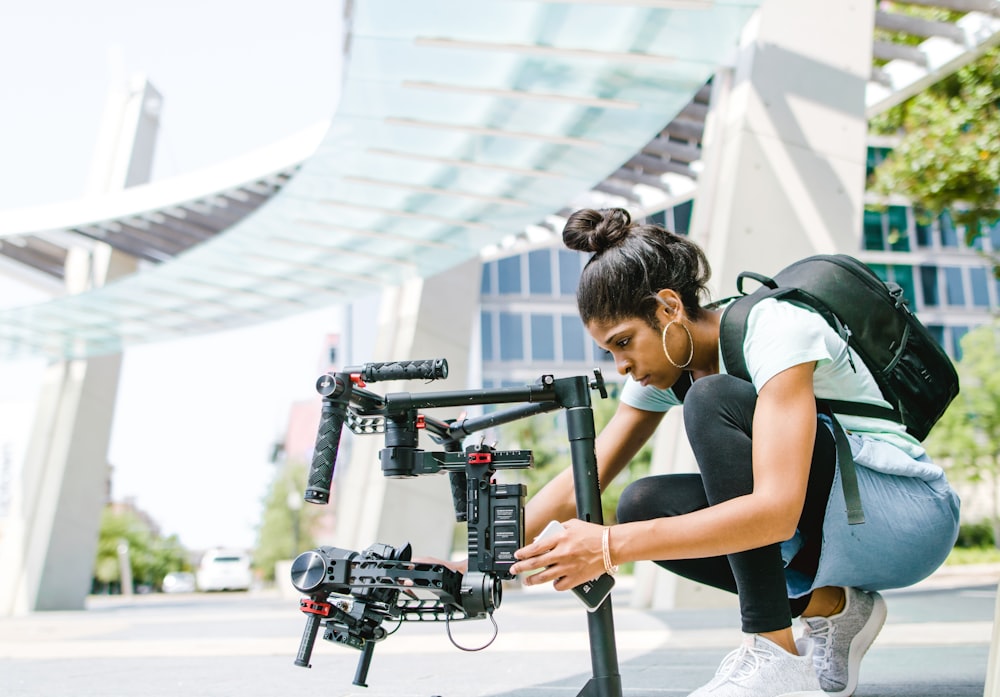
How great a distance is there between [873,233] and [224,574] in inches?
1031

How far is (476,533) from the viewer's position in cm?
153

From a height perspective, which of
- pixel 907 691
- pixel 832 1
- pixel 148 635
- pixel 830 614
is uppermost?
pixel 832 1

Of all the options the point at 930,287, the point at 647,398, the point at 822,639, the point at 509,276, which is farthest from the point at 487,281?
the point at 822,639

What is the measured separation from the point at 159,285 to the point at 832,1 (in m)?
8.02

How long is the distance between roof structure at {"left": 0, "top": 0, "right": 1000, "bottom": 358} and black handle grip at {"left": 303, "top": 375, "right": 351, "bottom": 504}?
4.67m

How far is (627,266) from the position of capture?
178 centimetres

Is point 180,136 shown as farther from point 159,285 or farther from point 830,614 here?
point 830,614

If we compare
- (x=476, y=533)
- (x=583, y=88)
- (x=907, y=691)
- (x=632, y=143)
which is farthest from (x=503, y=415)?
(x=632, y=143)

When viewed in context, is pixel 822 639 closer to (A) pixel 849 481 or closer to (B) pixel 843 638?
(B) pixel 843 638

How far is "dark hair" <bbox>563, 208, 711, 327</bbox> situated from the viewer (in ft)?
5.88

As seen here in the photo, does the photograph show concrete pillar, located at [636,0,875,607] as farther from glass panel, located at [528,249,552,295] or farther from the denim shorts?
glass panel, located at [528,249,552,295]

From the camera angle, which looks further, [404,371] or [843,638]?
[843,638]

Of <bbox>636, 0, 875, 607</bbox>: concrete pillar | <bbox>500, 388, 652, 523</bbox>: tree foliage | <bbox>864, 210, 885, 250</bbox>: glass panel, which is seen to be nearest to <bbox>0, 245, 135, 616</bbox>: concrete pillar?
<bbox>636, 0, 875, 607</bbox>: concrete pillar

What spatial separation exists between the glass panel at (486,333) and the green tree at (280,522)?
18286 mm
